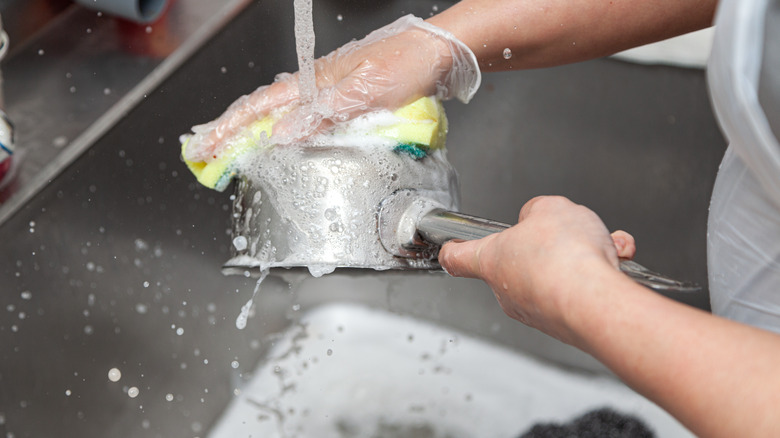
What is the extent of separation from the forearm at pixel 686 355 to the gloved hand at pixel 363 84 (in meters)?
0.22

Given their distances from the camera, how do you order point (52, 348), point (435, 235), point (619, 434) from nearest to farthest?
point (435, 235)
point (52, 348)
point (619, 434)

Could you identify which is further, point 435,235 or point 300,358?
point 300,358

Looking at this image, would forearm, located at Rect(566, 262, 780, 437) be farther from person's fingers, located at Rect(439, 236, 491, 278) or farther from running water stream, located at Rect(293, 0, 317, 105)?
running water stream, located at Rect(293, 0, 317, 105)

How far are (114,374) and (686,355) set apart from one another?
1.75 ft

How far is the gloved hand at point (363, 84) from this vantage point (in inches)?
17.9

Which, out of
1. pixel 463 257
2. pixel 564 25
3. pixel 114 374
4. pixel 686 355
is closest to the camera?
pixel 686 355

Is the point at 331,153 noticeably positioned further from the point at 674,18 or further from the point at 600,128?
the point at 600,128

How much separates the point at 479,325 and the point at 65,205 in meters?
0.50

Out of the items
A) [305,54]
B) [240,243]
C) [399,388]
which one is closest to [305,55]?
[305,54]

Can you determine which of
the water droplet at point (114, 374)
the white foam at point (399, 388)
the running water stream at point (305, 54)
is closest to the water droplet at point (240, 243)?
the running water stream at point (305, 54)

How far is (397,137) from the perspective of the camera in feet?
1.45

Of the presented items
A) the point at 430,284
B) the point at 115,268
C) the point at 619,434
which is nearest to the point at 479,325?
the point at 430,284

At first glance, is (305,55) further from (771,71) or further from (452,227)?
(771,71)

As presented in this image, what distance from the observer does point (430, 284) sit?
0.86m
